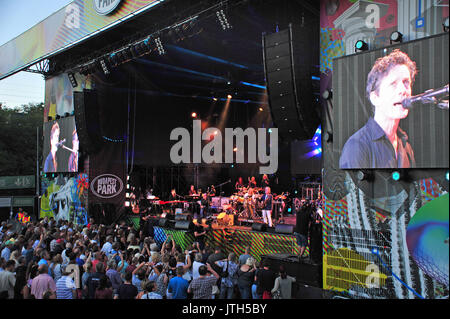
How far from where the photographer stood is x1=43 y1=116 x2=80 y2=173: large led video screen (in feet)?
49.5

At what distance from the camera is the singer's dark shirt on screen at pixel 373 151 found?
629 centimetres

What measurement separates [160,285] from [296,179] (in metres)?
13.7

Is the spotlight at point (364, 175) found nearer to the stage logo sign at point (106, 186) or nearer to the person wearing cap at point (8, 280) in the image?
the person wearing cap at point (8, 280)

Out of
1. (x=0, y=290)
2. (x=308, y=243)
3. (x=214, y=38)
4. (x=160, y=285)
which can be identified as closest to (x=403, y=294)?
(x=308, y=243)

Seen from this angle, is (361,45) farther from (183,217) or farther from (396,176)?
(183,217)

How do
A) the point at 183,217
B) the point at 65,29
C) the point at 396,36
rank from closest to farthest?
the point at 396,36 < the point at 183,217 < the point at 65,29

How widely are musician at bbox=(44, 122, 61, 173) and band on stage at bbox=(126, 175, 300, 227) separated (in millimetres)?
3313

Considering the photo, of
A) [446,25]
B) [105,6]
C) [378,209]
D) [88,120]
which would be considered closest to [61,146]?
[88,120]

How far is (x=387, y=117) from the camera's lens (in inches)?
255

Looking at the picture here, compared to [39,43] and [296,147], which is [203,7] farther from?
[296,147]

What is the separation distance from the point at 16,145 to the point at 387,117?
28.4 metres

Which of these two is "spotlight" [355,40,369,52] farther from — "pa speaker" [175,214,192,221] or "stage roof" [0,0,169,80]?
"pa speaker" [175,214,192,221]

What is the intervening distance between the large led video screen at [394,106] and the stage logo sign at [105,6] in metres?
6.46

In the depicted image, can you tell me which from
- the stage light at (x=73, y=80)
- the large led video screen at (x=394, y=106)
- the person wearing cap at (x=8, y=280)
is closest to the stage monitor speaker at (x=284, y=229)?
the large led video screen at (x=394, y=106)
